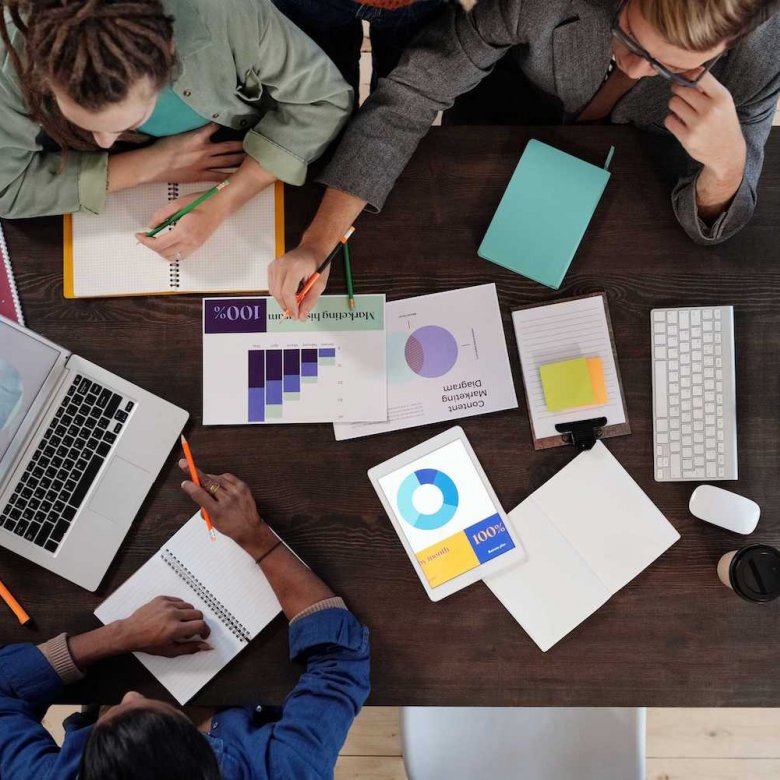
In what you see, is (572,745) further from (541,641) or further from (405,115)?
(405,115)

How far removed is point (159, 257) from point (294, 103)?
0.33 metres

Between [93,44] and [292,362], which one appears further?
[292,362]

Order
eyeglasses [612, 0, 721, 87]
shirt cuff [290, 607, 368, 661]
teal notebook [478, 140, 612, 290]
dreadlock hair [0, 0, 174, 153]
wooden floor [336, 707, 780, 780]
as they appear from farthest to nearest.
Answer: wooden floor [336, 707, 780, 780], teal notebook [478, 140, 612, 290], shirt cuff [290, 607, 368, 661], eyeglasses [612, 0, 721, 87], dreadlock hair [0, 0, 174, 153]

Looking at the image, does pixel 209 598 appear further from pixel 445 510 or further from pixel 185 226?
pixel 185 226

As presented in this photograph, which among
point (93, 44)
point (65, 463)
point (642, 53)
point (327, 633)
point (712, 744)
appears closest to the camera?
point (93, 44)

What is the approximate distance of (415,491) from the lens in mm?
1224

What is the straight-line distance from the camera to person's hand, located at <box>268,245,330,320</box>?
1.18 metres

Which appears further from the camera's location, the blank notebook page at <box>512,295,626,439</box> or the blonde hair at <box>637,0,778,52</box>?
the blank notebook page at <box>512,295,626,439</box>

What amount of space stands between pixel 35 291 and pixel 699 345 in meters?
1.09

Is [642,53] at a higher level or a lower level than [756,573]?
higher

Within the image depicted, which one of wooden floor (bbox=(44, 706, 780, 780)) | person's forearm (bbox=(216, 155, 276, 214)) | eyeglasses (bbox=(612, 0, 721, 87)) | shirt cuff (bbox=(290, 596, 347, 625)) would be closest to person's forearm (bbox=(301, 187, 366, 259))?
person's forearm (bbox=(216, 155, 276, 214))

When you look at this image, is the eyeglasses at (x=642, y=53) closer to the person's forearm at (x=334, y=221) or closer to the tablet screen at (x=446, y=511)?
the person's forearm at (x=334, y=221)

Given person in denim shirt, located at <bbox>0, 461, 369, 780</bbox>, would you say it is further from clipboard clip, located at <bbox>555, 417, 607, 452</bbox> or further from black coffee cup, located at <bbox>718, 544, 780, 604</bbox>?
black coffee cup, located at <bbox>718, 544, 780, 604</bbox>

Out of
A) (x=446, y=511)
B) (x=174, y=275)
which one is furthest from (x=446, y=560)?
(x=174, y=275)
